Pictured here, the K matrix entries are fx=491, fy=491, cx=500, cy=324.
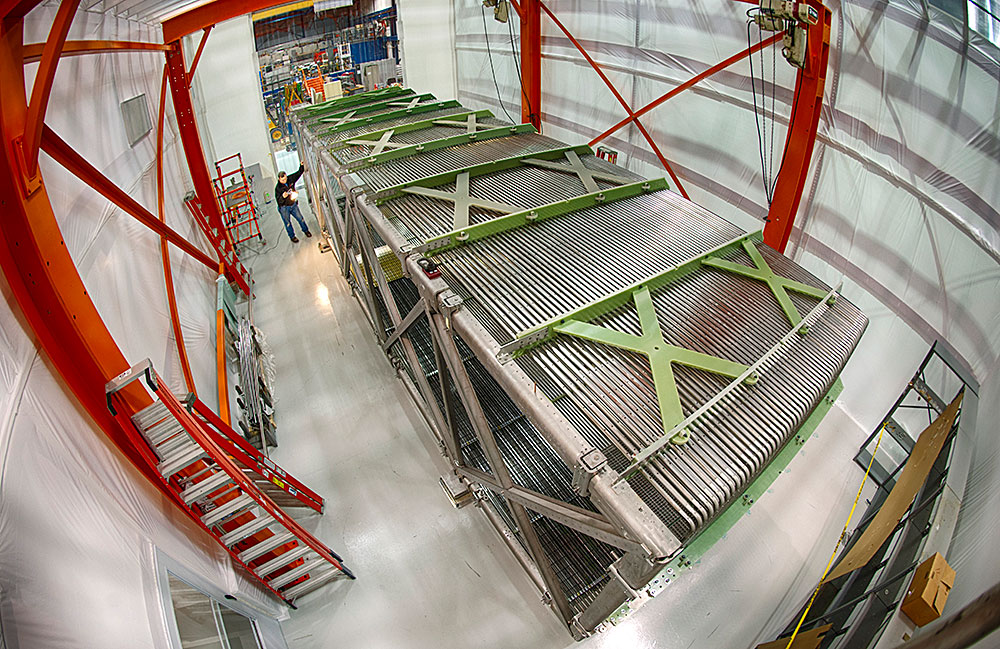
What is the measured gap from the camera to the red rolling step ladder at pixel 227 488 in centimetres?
414

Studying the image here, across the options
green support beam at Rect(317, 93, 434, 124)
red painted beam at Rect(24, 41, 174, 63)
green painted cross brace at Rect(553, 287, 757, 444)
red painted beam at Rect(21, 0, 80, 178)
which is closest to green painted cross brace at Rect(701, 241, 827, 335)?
green painted cross brace at Rect(553, 287, 757, 444)

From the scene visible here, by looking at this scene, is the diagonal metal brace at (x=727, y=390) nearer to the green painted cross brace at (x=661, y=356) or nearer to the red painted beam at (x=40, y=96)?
the green painted cross brace at (x=661, y=356)

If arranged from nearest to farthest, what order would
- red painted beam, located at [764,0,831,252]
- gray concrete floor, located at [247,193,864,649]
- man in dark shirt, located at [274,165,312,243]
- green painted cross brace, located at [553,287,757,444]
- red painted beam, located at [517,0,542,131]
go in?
green painted cross brace, located at [553,287,757,444]
gray concrete floor, located at [247,193,864,649]
red painted beam, located at [764,0,831,252]
red painted beam, located at [517,0,542,131]
man in dark shirt, located at [274,165,312,243]

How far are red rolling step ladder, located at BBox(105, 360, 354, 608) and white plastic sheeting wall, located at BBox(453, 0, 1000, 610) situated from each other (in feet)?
17.6

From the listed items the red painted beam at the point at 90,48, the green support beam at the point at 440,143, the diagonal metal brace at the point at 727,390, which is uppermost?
the red painted beam at the point at 90,48

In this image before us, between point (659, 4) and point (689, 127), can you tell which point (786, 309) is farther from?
point (659, 4)

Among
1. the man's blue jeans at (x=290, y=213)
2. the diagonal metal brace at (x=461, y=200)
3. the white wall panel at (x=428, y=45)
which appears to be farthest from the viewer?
the white wall panel at (x=428, y=45)

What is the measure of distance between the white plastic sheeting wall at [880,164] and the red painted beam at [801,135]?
35 cm

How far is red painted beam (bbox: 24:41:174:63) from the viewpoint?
423cm

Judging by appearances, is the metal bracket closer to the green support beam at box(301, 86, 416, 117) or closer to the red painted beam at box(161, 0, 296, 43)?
the red painted beam at box(161, 0, 296, 43)

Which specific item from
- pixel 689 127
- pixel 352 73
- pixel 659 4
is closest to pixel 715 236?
pixel 689 127

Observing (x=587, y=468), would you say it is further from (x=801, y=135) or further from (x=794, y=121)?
(x=794, y=121)

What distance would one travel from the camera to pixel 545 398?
3.71 metres

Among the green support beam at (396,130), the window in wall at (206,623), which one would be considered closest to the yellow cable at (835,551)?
the window in wall at (206,623)
